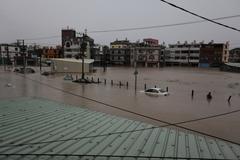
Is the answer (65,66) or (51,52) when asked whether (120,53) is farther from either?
(65,66)

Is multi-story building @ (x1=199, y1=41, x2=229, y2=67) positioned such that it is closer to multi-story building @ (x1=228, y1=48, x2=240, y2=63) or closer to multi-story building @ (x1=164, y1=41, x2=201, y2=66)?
multi-story building @ (x1=164, y1=41, x2=201, y2=66)

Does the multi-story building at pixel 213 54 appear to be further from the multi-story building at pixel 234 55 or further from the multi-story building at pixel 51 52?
the multi-story building at pixel 51 52

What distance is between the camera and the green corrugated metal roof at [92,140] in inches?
216

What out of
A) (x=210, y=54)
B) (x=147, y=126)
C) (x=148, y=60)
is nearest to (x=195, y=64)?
(x=210, y=54)

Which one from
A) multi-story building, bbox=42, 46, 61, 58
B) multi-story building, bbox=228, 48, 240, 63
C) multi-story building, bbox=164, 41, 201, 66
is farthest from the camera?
multi-story building, bbox=228, 48, 240, 63

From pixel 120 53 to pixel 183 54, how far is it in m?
28.8

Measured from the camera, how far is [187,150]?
6.05 meters

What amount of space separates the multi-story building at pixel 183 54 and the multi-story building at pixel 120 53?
19351 mm

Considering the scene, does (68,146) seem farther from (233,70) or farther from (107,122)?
(233,70)

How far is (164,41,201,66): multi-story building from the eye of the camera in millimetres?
91812

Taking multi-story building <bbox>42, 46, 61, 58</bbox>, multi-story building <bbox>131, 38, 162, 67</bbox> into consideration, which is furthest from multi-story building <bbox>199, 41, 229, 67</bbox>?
multi-story building <bbox>42, 46, 61, 58</bbox>

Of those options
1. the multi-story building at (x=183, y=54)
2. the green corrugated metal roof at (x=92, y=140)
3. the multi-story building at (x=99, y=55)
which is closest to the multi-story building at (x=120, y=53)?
the multi-story building at (x=99, y=55)

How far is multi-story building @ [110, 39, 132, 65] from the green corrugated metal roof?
84822 mm

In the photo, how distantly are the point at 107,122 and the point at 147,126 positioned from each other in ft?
5.53
